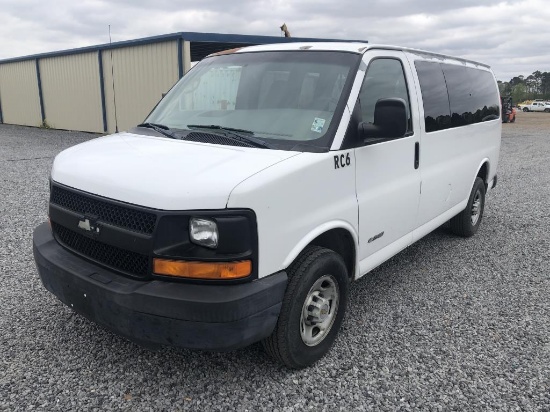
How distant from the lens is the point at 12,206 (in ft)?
23.9

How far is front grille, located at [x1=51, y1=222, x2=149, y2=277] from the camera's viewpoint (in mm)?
2693

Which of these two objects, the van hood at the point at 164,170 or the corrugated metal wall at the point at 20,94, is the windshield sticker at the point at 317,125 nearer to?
the van hood at the point at 164,170

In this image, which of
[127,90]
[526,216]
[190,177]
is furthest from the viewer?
[127,90]

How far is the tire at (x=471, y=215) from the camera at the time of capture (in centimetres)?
588

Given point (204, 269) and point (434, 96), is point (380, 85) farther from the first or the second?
point (204, 269)

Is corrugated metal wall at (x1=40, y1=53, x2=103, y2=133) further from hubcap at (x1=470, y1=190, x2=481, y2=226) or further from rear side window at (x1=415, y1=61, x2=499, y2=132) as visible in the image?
hubcap at (x1=470, y1=190, x2=481, y2=226)

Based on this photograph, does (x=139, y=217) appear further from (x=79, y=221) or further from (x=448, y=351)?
(x=448, y=351)

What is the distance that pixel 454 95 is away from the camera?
5.02 metres

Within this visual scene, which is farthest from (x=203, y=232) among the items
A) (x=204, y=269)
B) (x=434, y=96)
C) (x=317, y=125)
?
(x=434, y=96)

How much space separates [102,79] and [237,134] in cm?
1755

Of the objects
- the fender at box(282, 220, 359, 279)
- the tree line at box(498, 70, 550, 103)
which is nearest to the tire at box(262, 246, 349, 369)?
the fender at box(282, 220, 359, 279)

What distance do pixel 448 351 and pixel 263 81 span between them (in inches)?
93.9

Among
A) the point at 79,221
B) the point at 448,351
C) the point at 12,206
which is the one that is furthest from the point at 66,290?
the point at 12,206

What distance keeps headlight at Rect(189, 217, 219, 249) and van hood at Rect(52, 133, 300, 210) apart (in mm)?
83
